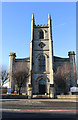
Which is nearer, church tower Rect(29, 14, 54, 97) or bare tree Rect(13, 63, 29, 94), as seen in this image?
bare tree Rect(13, 63, 29, 94)

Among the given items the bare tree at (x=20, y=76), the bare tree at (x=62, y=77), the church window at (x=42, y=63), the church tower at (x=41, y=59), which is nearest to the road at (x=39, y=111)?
the bare tree at (x=20, y=76)

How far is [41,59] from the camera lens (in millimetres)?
42438

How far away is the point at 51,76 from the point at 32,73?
19.2 feet

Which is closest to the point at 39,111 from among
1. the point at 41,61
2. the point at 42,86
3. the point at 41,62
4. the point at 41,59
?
the point at 42,86

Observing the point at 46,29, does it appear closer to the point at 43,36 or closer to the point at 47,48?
the point at 43,36

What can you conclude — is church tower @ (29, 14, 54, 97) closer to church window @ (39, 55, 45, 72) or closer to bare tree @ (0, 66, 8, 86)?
church window @ (39, 55, 45, 72)

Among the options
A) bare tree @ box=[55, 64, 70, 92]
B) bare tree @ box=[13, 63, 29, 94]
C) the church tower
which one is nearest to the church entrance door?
the church tower

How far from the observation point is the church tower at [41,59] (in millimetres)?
40031

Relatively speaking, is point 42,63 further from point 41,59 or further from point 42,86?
point 42,86

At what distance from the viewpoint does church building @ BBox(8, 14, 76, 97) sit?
1576 inches

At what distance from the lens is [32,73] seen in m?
40.1

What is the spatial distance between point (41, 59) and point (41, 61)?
0.67 m

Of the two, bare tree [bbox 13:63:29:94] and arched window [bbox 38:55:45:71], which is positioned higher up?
arched window [bbox 38:55:45:71]

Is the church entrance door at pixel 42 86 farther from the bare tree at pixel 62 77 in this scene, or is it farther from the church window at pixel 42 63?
the bare tree at pixel 62 77
